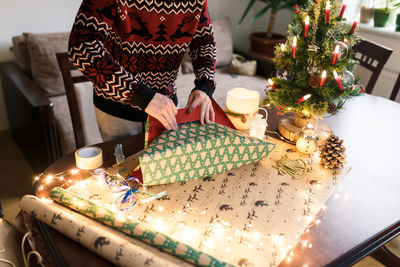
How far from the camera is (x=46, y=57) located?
7.43 ft

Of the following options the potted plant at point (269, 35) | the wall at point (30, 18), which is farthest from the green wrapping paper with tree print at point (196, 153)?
the potted plant at point (269, 35)

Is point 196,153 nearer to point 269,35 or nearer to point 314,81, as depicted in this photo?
point 314,81

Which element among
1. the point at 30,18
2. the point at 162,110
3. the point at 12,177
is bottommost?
the point at 12,177

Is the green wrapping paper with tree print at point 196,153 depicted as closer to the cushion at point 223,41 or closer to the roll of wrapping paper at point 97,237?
the roll of wrapping paper at point 97,237

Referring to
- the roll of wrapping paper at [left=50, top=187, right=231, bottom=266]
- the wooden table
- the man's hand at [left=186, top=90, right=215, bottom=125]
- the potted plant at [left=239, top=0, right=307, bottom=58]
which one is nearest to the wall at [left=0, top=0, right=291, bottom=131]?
the potted plant at [left=239, top=0, right=307, bottom=58]

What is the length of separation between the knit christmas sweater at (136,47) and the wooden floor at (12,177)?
3.60 ft

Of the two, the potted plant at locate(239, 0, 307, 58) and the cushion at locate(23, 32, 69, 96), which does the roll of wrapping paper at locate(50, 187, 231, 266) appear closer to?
the cushion at locate(23, 32, 69, 96)

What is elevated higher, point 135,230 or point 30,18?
point 135,230

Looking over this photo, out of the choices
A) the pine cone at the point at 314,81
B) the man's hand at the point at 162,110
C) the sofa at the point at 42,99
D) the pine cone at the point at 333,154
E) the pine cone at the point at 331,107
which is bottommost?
the sofa at the point at 42,99

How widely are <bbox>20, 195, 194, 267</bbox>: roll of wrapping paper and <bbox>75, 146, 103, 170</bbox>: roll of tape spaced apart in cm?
20

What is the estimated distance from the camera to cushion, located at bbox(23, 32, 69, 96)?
226 cm

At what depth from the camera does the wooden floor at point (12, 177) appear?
1.92 meters

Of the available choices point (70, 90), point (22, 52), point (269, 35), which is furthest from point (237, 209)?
point (269, 35)

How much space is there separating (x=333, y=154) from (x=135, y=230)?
67 cm
